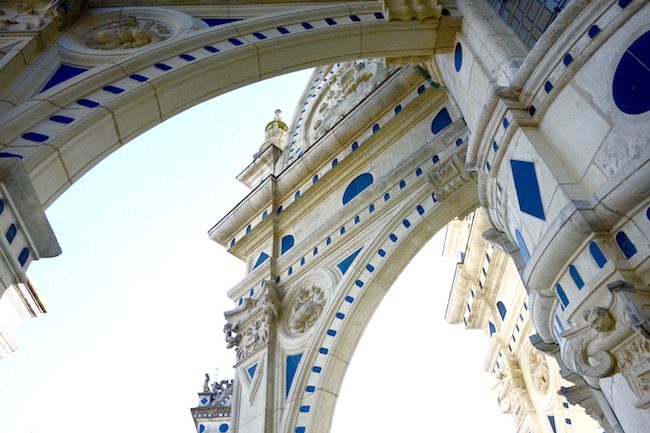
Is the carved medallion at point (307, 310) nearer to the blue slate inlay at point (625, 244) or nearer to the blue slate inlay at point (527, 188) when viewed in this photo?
the blue slate inlay at point (527, 188)

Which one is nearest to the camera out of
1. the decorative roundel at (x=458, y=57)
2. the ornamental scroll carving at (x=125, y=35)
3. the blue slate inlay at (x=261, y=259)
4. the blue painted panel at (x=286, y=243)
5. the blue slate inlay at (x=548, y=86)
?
the blue slate inlay at (x=548, y=86)

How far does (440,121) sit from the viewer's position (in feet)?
23.0

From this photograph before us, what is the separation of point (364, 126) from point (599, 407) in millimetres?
4951

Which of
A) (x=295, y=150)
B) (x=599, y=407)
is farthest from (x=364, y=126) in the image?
(x=599, y=407)

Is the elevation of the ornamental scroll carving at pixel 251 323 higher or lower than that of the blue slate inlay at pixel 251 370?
higher

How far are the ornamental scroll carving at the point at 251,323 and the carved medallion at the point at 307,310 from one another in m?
0.28

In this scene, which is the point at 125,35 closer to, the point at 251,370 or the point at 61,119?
the point at 61,119

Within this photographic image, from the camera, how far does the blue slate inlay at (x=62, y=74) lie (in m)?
3.46

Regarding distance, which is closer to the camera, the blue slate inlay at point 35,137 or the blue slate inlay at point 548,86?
the blue slate inlay at point 35,137

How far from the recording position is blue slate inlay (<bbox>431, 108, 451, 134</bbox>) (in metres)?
6.92

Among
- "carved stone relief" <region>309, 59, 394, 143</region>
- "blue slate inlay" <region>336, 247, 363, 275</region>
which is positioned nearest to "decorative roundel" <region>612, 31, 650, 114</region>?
"blue slate inlay" <region>336, 247, 363, 275</region>

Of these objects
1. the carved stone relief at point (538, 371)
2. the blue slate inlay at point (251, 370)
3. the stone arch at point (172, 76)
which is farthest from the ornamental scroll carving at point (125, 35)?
the carved stone relief at point (538, 371)

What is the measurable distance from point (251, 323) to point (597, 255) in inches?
212

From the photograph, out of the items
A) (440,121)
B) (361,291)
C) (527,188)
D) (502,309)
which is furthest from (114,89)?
(502,309)
